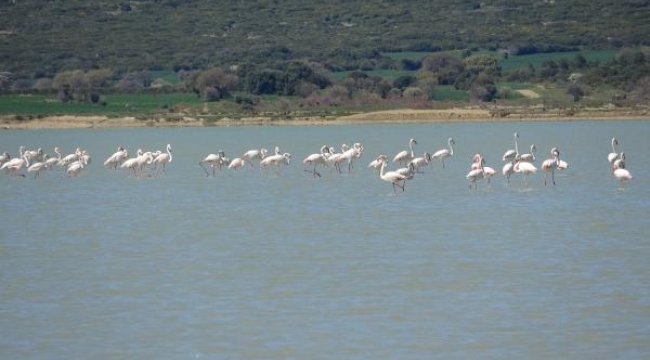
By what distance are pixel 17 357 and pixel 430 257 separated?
5.81m

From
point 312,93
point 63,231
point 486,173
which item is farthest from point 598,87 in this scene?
point 63,231

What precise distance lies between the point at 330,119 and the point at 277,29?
4215cm

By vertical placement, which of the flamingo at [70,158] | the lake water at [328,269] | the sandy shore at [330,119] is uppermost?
the lake water at [328,269]

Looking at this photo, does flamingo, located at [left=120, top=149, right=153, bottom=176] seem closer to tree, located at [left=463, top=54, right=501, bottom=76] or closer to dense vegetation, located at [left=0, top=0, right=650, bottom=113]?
dense vegetation, located at [left=0, top=0, right=650, bottom=113]

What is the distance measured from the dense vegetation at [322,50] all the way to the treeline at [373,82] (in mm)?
90

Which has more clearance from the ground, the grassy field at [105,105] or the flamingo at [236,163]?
the flamingo at [236,163]

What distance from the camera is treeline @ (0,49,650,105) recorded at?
2499 inches

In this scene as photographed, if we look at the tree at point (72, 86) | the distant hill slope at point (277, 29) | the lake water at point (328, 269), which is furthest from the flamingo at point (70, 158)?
the distant hill slope at point (277, 29)

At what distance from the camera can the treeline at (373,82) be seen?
6347cm

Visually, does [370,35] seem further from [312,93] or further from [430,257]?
[430,257]

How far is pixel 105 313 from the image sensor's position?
13.0 m

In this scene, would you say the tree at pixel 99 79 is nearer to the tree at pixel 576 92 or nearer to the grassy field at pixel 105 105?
the grassy field at pixel 105 105

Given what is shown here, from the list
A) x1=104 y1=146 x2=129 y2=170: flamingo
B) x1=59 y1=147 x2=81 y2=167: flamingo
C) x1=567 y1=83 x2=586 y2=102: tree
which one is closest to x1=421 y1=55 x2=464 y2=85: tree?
x1=567 y1=83 x2=586 y2=102: tree

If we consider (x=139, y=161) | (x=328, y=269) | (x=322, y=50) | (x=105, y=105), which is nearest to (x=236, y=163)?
(x=139, y=161)
